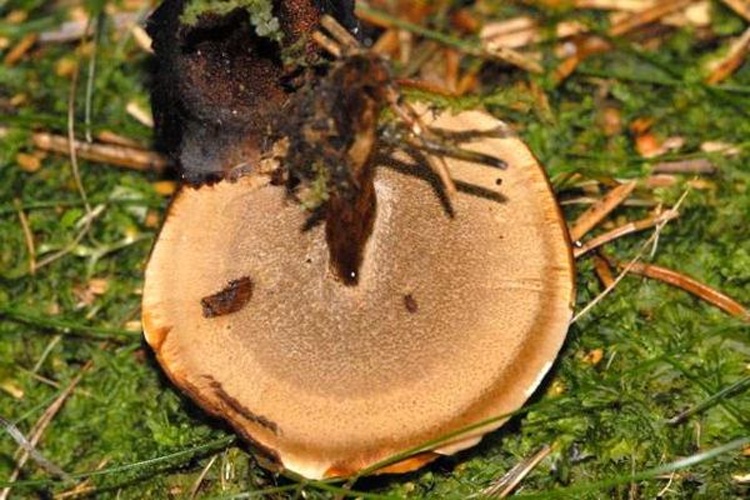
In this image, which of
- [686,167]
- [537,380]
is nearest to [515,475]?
[537,380]

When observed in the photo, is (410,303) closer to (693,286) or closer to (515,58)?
(693,286)

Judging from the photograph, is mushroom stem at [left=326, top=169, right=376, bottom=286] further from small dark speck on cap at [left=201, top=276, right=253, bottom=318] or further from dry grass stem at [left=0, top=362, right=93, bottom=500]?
dry grass stem at [left=0, top=362, right=93, bottom=500]

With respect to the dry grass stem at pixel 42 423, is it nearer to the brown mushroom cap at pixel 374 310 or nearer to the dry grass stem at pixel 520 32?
the brown mushroom cap at pixel 374 310

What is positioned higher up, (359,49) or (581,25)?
(359,49)

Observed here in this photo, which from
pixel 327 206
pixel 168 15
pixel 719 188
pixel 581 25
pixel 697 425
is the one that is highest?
pixel 168 15

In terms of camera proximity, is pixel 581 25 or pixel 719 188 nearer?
pixel 719 188

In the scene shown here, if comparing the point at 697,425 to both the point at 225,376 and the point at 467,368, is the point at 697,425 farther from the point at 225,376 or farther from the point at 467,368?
the point at 225,376

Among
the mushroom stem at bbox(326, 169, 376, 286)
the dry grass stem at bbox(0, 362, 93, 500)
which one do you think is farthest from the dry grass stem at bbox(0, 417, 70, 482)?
the mushroom stem at bbox(326, 169, 376, 286)

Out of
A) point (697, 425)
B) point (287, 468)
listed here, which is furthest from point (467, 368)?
point (697, 425)
